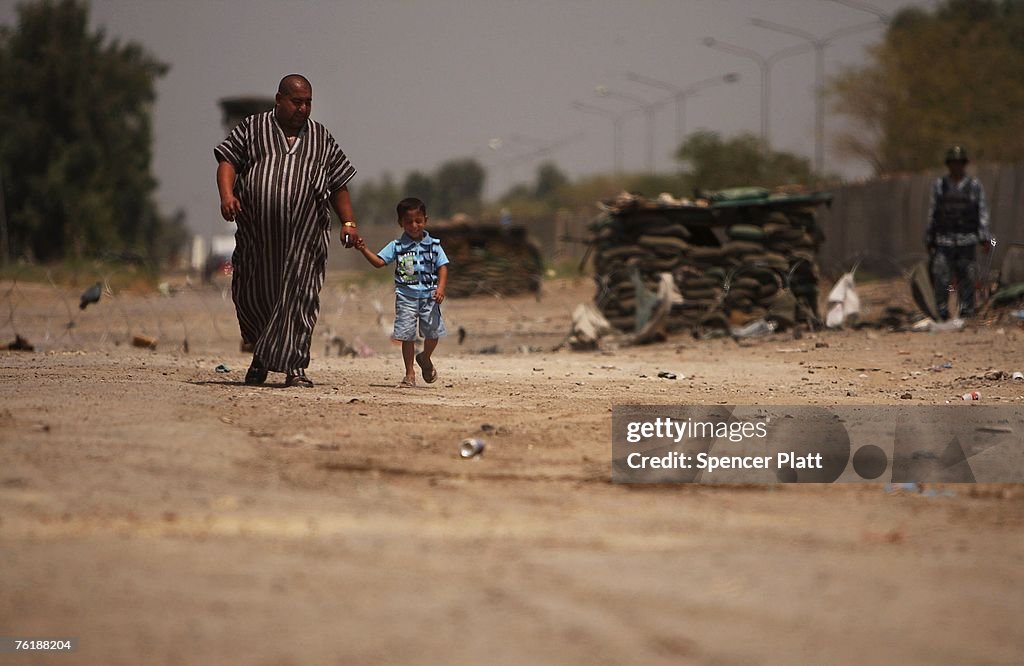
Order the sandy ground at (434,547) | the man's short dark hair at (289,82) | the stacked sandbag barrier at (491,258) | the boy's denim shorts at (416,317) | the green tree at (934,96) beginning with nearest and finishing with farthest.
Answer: the sandy ground at (434,547) < the man's short dark hair at (289,82) < the boy's denim shorts at (416,317) < the stacked sandbag barrier at (491,258) < the green tree at (934,96)

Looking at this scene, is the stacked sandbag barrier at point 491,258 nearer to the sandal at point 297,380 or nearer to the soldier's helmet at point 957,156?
the soldier's helmet at point 957,156

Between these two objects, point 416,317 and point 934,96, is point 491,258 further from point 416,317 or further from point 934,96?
point 416,317

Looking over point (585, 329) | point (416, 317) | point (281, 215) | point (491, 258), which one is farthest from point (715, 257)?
point (491, 258)

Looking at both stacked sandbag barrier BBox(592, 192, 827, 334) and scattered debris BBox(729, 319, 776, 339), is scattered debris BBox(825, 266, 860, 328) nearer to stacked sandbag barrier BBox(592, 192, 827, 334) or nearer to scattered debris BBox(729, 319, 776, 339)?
scattered debris BBox(729, 319, 776, 339)

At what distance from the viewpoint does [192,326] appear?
17.7m

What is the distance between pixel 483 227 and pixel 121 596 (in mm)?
25910

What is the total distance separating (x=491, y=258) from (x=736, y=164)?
18226 mm

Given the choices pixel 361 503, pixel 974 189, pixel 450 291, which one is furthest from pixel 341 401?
pixel 450 291

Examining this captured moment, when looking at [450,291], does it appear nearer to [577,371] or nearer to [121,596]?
[577,371]

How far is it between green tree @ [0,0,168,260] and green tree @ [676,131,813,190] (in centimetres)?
1932

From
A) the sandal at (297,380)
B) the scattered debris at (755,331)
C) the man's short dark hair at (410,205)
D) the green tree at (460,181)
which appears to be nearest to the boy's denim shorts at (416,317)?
the man's short dark hair at (410,205)

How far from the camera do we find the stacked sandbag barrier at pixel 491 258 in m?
28.9

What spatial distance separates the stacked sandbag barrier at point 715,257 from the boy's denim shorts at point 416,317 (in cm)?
628

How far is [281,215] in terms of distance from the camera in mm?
7238
